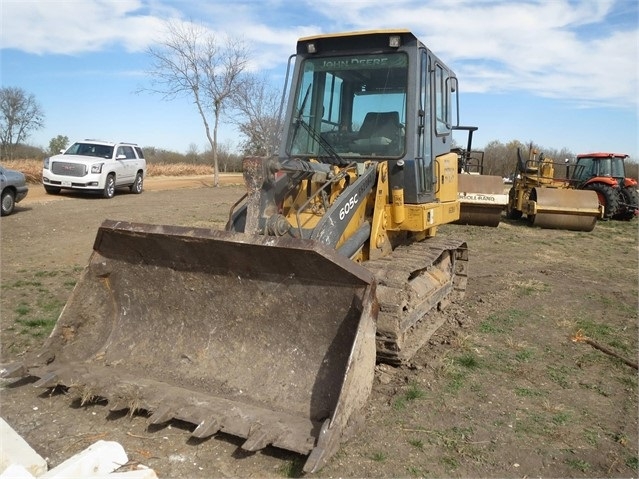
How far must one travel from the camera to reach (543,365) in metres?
5.56

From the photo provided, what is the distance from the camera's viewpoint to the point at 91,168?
1825cm

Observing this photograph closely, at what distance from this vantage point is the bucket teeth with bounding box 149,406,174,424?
3.79 meters

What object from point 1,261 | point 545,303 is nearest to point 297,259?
point 545,303

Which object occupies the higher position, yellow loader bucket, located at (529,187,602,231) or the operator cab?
the operator cab

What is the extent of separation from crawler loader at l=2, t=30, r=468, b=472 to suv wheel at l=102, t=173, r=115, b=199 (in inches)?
559

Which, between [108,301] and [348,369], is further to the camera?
[108,301]

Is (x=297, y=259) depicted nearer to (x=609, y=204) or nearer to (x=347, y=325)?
(x=347, y=325)

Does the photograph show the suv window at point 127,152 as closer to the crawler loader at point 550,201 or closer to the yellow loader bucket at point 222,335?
the crawler loader at point 550,201

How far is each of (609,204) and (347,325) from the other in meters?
17.1

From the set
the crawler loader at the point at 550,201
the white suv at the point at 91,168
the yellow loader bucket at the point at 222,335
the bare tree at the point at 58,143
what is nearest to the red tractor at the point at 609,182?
the crawler loader at the point at 550,201

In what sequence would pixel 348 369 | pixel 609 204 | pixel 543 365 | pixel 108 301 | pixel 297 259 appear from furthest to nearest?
pixel 609 204 < pixel 543 365 < pixel 108 301 < pixel 297 259 < pixel 348 369

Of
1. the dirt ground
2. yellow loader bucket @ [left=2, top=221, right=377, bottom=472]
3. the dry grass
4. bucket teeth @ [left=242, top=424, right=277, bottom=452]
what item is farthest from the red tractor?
the dry grass

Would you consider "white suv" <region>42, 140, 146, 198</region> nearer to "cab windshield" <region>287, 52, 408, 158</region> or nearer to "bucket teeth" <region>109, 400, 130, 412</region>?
"cab windshield" <region>287, 52, 408, 158</region>

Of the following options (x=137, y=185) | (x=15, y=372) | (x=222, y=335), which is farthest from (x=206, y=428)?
(x=137, y=185)
